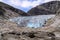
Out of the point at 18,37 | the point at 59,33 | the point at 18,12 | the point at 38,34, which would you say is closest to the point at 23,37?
the point at 18,37

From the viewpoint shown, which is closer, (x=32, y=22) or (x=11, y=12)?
(x=32, y=22)

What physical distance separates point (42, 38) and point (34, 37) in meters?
0.21

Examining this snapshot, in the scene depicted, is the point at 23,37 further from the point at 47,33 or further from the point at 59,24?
the point at 59,24

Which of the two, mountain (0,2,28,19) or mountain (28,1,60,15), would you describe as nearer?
mountain (28,1,60,15)

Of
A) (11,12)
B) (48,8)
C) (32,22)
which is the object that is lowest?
(32,22)

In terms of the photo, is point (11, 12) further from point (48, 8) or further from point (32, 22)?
point (32, 22)

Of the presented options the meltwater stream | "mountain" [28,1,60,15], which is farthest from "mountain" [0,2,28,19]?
the meltwater stream

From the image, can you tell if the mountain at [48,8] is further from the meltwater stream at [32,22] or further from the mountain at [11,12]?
the meltwater stream at [32,22]

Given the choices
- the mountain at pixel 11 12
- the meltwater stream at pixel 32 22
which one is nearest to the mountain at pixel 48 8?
the mountain at pixel 11 12

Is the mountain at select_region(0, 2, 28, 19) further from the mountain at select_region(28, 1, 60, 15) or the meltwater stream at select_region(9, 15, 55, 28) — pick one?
the meltwater stream at select_region(9, 15, 55, 28)

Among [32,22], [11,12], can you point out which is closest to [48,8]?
[11,12]

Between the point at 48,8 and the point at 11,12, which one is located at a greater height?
the point at 48,8

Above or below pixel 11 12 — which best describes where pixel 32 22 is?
below

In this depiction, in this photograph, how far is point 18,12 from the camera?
75.0 ft
